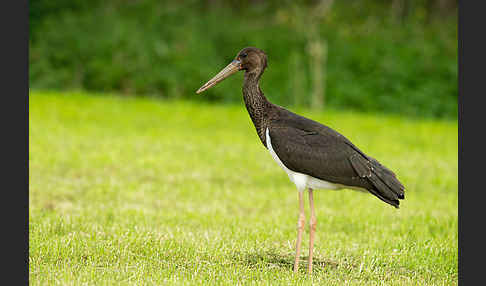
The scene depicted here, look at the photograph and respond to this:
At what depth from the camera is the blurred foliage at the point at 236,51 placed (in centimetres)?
2414

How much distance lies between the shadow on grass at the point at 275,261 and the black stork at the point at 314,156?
44 centimetres

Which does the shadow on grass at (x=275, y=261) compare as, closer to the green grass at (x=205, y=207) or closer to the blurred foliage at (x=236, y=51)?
the green grass at (x=205, y=207)

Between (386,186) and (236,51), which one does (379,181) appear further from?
(236,51)

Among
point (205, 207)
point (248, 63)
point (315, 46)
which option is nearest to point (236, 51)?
point (315, 46)

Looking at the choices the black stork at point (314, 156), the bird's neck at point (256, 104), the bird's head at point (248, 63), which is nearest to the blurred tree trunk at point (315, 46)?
the bird's head at point (248, 63)

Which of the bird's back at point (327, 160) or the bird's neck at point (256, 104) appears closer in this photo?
the bird's back at point (327, 160)

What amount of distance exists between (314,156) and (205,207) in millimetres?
4284

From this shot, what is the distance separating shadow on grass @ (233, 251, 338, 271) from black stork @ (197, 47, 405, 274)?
44 cm

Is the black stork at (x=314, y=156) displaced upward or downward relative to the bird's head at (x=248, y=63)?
downward

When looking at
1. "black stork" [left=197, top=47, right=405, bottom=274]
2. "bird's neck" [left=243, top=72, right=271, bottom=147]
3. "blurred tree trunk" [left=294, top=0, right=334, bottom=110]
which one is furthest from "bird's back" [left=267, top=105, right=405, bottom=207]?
"blurred tree trunk" [left=294, top=0, right=334, bottom=110]

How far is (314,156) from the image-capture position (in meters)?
6.34

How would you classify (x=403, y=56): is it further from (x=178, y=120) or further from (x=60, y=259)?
(x=60, y=259)

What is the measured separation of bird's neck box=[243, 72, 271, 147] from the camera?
655 centimetres

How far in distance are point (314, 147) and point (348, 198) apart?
5.51 meters
